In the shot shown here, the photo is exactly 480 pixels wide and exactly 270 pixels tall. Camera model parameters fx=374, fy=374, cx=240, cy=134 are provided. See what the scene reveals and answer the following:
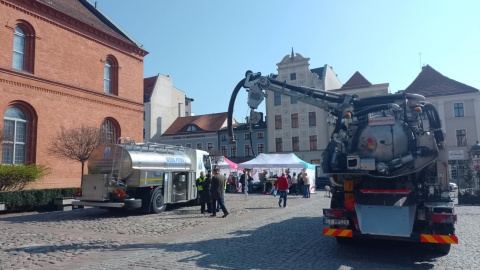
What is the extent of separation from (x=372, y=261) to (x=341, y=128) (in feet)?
8.87

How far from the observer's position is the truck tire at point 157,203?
573 inches

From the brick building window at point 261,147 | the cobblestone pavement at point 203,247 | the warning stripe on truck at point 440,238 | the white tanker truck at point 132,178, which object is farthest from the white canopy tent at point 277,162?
the brick building window at point 261,147

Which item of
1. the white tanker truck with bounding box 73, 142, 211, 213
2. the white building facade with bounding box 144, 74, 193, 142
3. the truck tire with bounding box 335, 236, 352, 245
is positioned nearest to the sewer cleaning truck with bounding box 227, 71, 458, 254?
the truck tire with bounding box 335, 236, 352, 245

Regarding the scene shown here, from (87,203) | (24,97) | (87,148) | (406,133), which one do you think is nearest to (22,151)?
(24,97)

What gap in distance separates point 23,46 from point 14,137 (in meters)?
5.19

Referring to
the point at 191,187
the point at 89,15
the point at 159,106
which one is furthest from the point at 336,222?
the point at 159,106

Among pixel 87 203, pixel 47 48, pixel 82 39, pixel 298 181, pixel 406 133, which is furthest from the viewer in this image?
pixel 298 181

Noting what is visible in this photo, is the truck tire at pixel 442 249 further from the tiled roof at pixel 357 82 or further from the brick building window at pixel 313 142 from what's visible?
the brick building window at pixel 313 142

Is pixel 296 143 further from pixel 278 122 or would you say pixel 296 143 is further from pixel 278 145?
pixel 278 122

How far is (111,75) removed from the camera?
2709 centimetres

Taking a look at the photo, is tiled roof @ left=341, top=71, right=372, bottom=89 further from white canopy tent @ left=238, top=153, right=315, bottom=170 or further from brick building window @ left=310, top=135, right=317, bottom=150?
white canopy tent @ left=238, top=153, right=315, bottom=170

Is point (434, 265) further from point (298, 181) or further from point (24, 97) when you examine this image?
point (24, 97)

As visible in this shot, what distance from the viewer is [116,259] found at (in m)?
7.19

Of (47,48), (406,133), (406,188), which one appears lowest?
(406,188)
